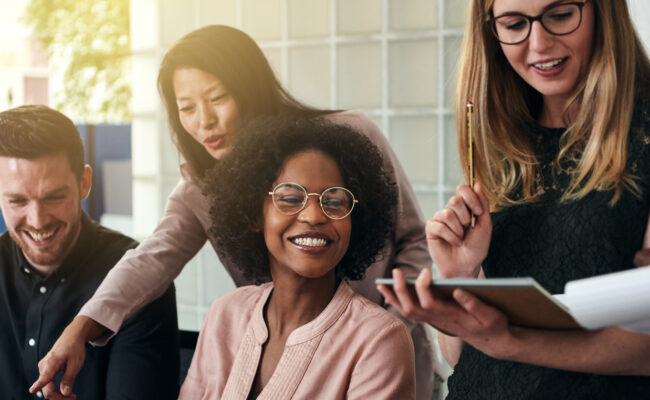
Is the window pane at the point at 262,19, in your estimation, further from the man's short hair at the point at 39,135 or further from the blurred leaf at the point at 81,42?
the man's short hair at the point at 39,135

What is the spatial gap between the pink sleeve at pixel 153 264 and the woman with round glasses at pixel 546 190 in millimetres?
729

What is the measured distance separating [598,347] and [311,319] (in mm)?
579

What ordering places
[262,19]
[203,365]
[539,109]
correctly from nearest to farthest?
1. [539,109]
2. [203,365]
3. [262,19]

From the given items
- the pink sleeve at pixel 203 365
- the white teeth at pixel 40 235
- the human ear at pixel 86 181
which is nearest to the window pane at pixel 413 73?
the pink sleeve at pixel 203 365

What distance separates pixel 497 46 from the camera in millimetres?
1102

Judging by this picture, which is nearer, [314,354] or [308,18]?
[314,354]

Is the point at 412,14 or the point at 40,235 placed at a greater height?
the point at 412,14

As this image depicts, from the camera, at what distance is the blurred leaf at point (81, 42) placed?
2057 millimetres

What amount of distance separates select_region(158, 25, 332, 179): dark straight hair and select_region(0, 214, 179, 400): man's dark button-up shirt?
1.09 feet

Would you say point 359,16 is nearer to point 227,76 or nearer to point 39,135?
point 227,76

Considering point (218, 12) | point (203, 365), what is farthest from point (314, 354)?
point (218, 12)

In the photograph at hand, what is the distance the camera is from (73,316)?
5.54 feet

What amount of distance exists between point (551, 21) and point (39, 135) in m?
1.24

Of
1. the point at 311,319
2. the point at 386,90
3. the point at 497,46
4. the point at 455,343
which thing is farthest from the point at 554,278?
the point at 386,90
